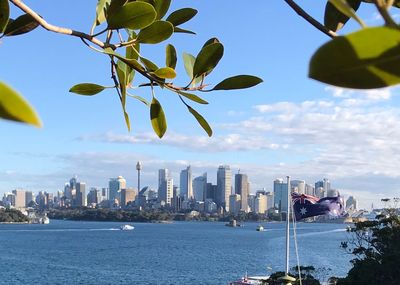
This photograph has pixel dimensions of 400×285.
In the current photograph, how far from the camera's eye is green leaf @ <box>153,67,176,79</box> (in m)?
0.55

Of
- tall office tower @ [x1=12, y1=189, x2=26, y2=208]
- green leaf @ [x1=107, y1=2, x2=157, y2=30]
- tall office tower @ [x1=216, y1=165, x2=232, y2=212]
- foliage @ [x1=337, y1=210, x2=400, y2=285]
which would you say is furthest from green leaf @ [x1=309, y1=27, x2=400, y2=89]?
tall office tower @ [x1=12, y1=189, x2=26, y2=208]

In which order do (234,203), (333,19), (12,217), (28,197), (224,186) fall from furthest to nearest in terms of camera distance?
(28,197)
(234,203)
(12,217)
(224,186)
(333,19)

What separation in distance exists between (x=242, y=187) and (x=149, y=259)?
1116 inches

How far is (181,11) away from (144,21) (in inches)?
8.5

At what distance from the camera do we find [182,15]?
64 cm

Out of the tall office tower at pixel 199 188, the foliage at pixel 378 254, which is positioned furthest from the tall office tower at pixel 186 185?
the foliage at pixel 378 254

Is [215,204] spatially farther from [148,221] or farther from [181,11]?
[181,11]

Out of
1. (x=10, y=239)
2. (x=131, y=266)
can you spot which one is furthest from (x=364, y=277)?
(x=10, y=239)

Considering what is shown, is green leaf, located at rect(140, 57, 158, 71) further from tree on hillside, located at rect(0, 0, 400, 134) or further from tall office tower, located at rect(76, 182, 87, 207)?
tall office tower, located at rect(76, 182, 87, 207)

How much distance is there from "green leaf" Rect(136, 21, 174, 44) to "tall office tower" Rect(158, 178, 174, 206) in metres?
60.1

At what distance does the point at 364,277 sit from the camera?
14.2 m

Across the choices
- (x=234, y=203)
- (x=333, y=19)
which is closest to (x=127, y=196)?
(x=234, y=203)

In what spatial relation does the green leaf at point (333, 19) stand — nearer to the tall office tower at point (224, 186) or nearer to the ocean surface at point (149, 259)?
the ocean surface at point (149, 259)

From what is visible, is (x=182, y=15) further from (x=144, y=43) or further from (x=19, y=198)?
(x=19, y=198)
